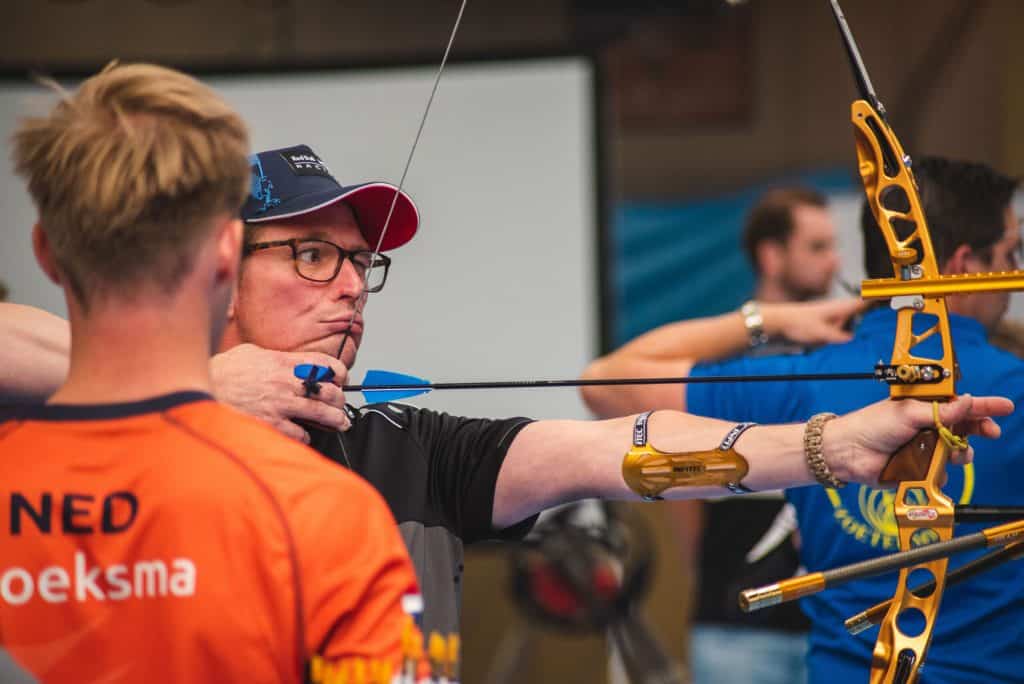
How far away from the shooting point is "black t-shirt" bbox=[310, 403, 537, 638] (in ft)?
4.73

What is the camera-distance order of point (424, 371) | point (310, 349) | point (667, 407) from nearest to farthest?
point (310, 349) < point (424, 371) < point (667, 407)

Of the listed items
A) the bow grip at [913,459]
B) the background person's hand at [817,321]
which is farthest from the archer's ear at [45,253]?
the background person's hand at [817,321]

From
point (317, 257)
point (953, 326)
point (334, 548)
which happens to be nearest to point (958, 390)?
point (953, 326)

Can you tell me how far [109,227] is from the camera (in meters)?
0.95

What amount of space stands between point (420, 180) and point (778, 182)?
1.25 m

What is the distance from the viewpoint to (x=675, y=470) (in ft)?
4.75

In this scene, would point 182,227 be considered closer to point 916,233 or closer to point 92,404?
point 92,404

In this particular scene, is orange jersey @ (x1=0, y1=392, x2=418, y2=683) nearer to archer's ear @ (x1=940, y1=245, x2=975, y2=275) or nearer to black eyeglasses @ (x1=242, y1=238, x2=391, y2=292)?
black eyeglasses @ (x1=242, y1=238, x2=391, y2=292)

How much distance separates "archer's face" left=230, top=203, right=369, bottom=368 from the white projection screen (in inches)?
73.2

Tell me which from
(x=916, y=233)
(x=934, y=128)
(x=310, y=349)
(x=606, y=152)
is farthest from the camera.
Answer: (x=934, y=128)

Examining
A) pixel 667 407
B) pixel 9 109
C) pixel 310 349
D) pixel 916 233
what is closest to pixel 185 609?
pixel 310 349

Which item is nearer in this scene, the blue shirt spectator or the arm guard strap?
the arm guard strap

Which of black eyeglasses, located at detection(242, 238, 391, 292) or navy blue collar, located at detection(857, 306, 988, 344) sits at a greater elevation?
black eyeglasses, located at detection(242, 238, 391, 292)

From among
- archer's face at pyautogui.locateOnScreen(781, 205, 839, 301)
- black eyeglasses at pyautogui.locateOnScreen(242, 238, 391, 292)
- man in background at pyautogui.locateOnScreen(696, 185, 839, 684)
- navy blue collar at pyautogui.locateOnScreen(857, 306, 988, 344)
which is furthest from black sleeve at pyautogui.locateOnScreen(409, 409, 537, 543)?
archer's face at pyautogui.locateOnScreen(781, 205, 839, 301)
